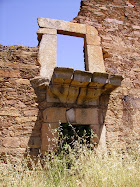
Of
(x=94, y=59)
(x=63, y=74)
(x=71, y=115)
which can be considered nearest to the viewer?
(x=63, y=74)

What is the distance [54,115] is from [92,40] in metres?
2.24

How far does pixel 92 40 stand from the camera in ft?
13.7

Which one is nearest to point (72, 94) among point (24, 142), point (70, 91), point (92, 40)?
point (70, 91)

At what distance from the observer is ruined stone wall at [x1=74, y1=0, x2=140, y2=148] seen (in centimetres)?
358

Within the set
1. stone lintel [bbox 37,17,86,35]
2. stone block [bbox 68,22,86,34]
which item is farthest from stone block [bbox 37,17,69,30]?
stone block [bbox 68,22,86,34]

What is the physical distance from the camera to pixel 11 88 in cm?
330

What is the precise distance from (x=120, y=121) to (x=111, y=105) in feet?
1.34

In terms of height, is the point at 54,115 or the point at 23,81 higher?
the point at 23,81

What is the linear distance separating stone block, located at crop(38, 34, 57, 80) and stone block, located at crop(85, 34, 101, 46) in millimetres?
852

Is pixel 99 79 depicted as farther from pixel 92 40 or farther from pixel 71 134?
pixel 92 40

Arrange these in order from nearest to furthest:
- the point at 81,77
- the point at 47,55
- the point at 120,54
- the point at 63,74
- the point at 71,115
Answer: the point at 63,74
the point at 81,77
the point at 71,115
the point at 47,55
the point at 120,54

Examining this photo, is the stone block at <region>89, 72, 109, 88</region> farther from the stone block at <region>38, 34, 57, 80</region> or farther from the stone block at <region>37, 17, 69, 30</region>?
the stone block at <region>37, 17, 69, 30</region>

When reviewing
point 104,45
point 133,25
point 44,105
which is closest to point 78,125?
point 44,105

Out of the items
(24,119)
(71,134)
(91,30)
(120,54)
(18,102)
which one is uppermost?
(91,30)
